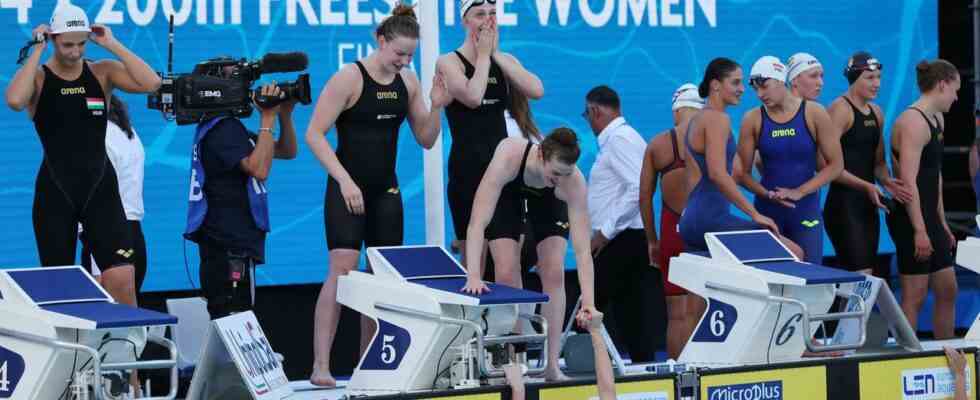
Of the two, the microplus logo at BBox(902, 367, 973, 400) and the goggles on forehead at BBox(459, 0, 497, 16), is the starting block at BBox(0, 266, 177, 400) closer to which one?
the goggles on forehead at BBox(459, 0, 497, 16)

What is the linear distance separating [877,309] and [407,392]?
8.91 feet

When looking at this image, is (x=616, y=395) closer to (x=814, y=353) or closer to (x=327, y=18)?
(x=814, y=353)

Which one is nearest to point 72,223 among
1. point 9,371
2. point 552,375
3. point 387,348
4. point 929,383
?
point 9,371

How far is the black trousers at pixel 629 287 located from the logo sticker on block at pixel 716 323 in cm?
89

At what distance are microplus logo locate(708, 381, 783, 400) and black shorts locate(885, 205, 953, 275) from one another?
1637 mm

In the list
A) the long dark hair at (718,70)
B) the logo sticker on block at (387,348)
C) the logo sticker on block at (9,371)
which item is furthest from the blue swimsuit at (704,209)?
the logo sticker on block at (9,371)

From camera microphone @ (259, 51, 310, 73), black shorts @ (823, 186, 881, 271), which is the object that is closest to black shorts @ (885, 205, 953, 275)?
black shorts @ (823, 186, 881, 271)

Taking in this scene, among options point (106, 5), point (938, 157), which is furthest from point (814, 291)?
point (106, 5)

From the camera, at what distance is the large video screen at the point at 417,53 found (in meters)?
8.23

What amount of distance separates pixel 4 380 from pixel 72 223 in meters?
0.86

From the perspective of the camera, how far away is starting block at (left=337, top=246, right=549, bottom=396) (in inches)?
239

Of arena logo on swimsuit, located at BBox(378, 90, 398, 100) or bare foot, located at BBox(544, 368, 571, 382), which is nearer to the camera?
bare foot, located at BBox(544, 368, 571, 382)

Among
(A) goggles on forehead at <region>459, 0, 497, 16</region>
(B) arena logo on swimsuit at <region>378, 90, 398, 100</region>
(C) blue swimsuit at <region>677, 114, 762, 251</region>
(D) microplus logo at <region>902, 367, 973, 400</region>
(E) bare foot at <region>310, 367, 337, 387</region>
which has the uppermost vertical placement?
(A) goggles on forehead at <region>459, 0, 497, 16</region>

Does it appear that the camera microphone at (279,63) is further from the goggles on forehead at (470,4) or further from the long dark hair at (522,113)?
the long dark hair at (522,113)
